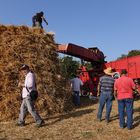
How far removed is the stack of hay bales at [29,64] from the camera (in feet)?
43.7

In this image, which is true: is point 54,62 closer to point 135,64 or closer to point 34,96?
point 34,96

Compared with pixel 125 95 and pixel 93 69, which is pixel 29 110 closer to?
pixel 125 95

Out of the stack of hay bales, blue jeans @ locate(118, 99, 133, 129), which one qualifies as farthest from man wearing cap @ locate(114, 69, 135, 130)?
the stack of hay bales

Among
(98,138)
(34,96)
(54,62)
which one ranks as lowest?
Answer: (98,138)

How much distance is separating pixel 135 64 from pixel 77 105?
201 inches

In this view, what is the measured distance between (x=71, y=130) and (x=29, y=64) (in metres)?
3.94

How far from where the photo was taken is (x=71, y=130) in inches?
420

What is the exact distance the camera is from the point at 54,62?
49.0 ft

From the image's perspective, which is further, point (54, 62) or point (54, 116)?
point (54, 62)

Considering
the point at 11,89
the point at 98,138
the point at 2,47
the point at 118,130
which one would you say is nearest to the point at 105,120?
the point at 118,130

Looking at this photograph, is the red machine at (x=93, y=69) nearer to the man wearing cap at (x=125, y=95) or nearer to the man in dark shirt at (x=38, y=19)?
the man in dark shirt at (x=38, y=19)

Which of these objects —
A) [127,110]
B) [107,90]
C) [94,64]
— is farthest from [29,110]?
[94,64]

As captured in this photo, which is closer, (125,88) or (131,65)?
(125,88)

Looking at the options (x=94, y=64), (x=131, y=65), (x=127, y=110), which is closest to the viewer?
(x=127, y=110)
